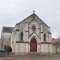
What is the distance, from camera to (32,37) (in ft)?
153

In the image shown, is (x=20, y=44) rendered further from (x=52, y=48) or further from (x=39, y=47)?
(x=52, y=48)

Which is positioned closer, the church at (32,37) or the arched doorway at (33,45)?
the church at (32,37)

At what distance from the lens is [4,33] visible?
6725 cm

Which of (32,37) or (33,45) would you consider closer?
(32,37)

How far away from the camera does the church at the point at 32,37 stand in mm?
44919

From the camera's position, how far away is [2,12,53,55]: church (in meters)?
44.9

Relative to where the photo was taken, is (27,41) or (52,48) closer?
(27,41)

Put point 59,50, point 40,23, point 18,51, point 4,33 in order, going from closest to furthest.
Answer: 1. point 18,51
2. point 40,23
3. point 59,50
4. point 4,33

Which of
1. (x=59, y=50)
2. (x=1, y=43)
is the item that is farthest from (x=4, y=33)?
(x=59, y=50)

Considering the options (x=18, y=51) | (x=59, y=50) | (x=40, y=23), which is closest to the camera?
(x=18, y=51)

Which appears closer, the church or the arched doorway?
the church

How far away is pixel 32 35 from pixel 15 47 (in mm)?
5551

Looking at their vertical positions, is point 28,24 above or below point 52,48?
above

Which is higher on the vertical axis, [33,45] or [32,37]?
[32,37]
